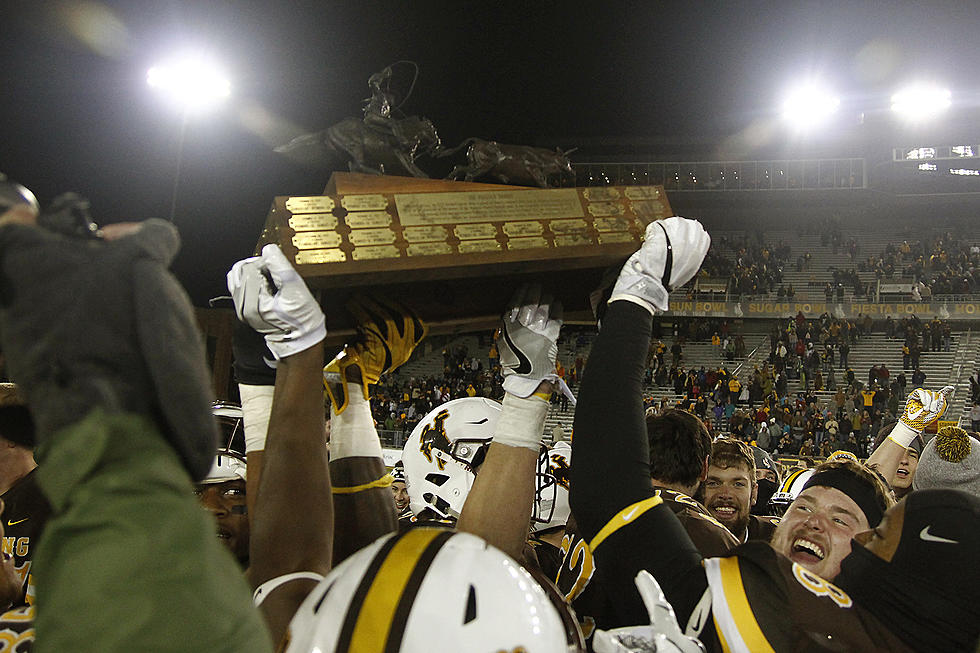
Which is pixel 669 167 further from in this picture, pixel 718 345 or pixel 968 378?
pixel 968 378

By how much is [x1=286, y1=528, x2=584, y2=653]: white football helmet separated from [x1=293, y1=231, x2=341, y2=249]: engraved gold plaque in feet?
3.47

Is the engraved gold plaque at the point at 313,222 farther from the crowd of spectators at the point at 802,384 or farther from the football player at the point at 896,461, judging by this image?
the crowd of spectators at the point at 802,384

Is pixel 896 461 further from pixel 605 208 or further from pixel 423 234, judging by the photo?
pixel 423 234

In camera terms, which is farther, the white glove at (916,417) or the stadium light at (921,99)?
the stadium light at (921,99)

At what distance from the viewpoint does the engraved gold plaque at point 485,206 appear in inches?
95.9

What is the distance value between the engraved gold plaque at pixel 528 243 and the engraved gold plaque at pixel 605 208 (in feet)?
0.77

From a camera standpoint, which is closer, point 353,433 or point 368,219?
point 368,219

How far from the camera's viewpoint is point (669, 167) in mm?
36812

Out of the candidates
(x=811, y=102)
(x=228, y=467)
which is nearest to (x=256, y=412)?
(x=228, y=467)

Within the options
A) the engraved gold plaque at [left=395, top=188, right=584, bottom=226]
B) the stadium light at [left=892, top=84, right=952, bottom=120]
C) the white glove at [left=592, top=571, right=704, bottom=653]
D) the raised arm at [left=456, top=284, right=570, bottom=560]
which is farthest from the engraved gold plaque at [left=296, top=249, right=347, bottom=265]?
the stadium light at [left=892, top=84, right=952, bottom=120]

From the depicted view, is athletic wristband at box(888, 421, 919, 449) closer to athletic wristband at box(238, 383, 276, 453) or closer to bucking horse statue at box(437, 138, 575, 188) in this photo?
bucking horse statue at box(437, 138, 575, 188)

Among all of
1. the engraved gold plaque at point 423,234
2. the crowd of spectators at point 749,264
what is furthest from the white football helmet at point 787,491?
the crowd of spectators at point 749,264

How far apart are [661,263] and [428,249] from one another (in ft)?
2.37

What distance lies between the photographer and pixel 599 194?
2.58 metres
